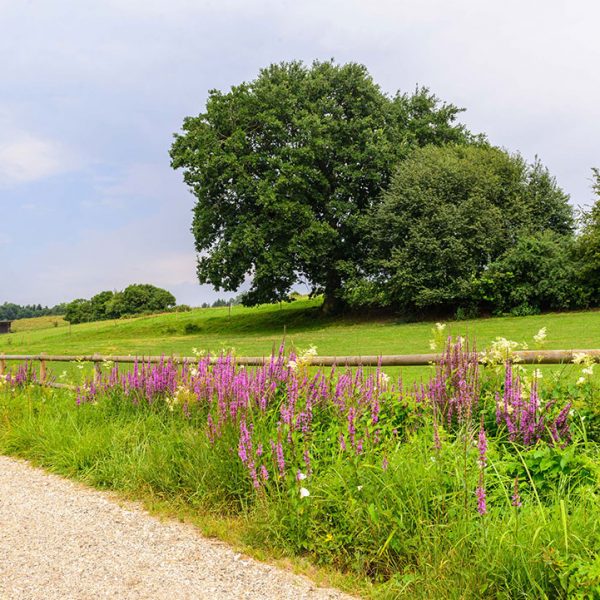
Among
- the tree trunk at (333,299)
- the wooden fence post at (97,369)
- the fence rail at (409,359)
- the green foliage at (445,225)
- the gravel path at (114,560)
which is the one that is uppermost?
the green foliage at (445,225)

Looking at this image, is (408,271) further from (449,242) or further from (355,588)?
(355,588)

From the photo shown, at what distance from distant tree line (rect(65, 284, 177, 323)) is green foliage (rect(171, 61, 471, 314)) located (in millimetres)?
44237

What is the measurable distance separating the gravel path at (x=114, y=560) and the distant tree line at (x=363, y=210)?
23162 mm

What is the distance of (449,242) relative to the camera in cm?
2633

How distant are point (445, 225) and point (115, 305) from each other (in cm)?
5780

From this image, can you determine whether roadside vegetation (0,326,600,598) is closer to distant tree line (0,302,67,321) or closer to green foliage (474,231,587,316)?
green foliage (474,231,587,316)

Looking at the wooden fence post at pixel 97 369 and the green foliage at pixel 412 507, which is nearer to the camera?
the green foliage at pixel 412 507

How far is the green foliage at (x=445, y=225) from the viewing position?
86.8 feet

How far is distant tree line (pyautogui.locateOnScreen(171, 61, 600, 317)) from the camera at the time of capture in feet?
85.7

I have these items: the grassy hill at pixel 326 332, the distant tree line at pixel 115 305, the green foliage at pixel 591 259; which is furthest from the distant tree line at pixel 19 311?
the green foliage at pixel 591 259

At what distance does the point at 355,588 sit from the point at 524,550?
98 centimetres

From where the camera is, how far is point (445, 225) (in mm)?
26641

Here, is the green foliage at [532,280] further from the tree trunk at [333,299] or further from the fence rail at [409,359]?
the fence rail at [409,359]

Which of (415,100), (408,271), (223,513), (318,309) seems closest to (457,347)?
(223,513)
